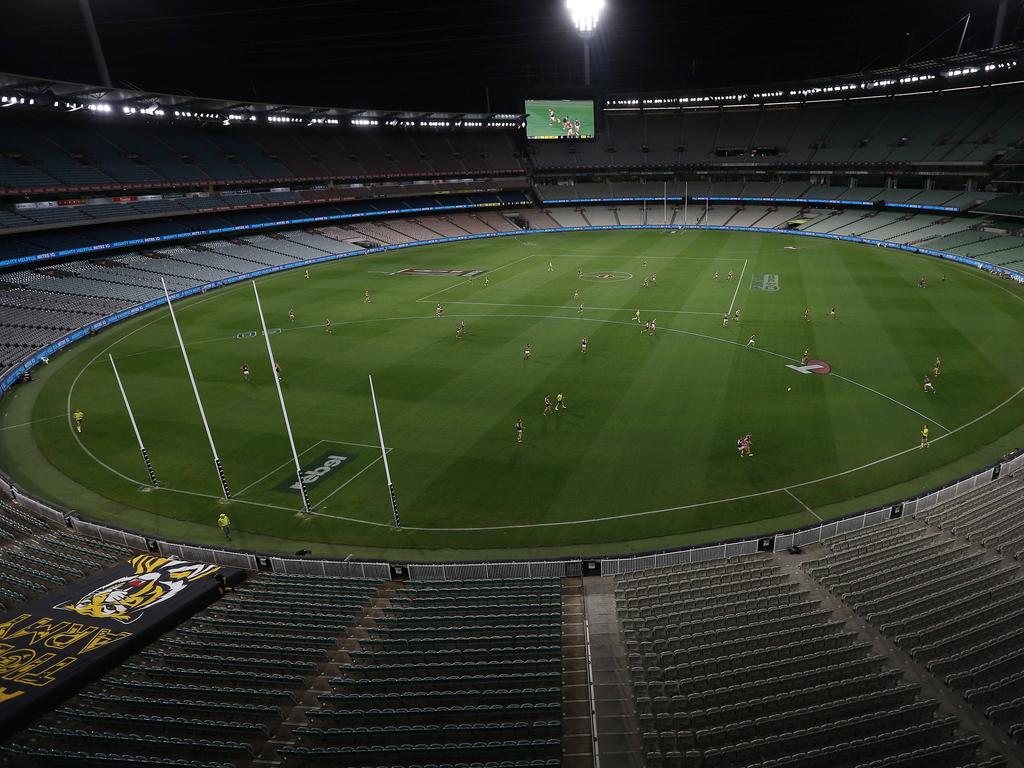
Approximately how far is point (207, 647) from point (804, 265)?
73371 mm

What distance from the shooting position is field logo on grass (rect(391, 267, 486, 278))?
7481 centimetres

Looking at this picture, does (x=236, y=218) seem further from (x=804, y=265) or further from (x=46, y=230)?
(x=804, y=265)

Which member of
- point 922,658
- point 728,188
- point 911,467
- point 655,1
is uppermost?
point 655,1

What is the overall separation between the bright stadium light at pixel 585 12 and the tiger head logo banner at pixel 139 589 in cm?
6809

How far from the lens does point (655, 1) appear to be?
65.9 metres

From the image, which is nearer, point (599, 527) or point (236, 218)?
point (599, 527)

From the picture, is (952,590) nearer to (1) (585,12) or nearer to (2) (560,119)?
(1) (585,12)

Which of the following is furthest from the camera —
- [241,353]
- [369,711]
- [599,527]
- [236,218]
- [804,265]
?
[236,218]

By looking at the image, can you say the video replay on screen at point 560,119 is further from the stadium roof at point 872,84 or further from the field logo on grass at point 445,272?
the field logo on grass at point 445,272

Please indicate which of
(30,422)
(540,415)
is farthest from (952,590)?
(30,422)

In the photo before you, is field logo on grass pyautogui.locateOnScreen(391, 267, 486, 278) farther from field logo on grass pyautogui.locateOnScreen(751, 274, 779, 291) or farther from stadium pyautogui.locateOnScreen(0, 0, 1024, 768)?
field logo on grass pyautogui.locateOnScreen(751, 274, 779, 291)

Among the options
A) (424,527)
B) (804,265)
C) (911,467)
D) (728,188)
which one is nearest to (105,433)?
(424,527)

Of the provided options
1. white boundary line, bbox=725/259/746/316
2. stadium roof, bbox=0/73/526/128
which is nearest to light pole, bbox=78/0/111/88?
stadium roof, bbox=0/73/526/128

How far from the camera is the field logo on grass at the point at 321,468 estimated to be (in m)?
29.7
